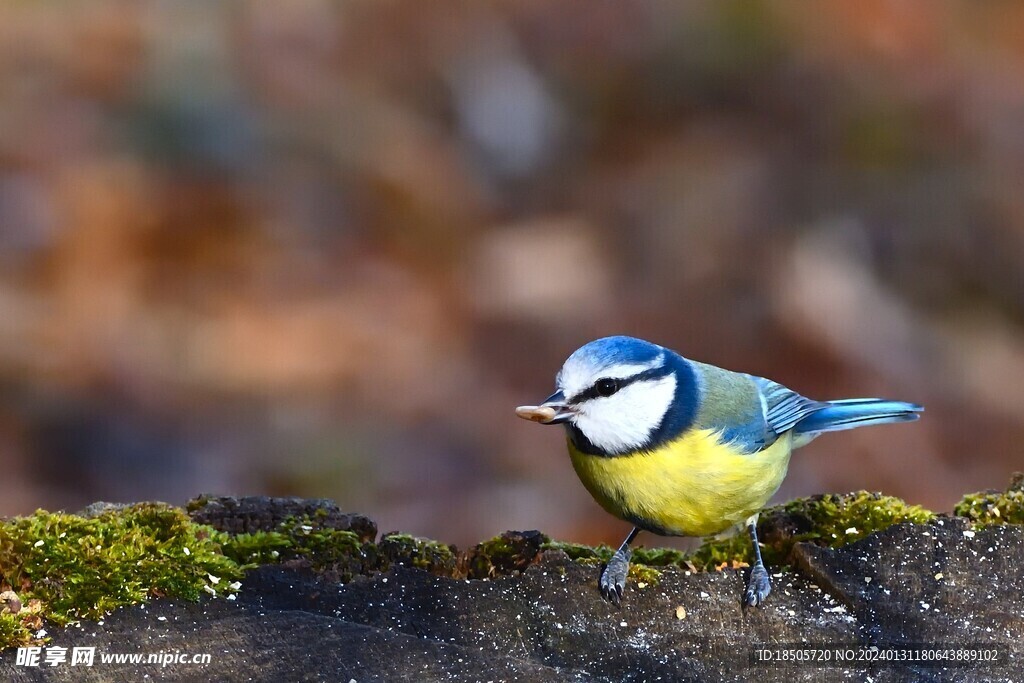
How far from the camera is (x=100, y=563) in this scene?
7.01ft

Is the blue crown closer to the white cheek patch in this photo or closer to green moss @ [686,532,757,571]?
the white cheek patch

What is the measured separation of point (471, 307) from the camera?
5.77 meters

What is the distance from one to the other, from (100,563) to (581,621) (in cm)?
94

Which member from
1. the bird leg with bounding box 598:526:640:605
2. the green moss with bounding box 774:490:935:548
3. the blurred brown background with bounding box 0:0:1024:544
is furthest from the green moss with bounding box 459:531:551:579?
the blurred brown background with bounding box 0:0:1024:544

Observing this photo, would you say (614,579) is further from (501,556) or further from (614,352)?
(614,352)

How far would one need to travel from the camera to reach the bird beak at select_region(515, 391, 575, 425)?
8.02ft

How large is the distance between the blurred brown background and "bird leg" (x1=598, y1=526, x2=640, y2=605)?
2147mm

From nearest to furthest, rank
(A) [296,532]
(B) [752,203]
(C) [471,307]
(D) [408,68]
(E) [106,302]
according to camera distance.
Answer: (A) [296,532] → (E) [106,302] → (C) [471,307] → (B) [752,203] → (D) [408,68]

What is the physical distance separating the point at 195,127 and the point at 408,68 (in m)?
1.33

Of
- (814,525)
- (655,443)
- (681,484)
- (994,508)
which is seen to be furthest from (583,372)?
(994,508)

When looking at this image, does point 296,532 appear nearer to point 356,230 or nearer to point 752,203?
point 356,230

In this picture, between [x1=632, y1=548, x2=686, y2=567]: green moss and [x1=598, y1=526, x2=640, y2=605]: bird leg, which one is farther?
[x1=632, y1=548, x2=686, y2=567]: green moss

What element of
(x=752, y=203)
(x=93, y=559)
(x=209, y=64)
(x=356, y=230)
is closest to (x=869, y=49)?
(x=752, y=203)

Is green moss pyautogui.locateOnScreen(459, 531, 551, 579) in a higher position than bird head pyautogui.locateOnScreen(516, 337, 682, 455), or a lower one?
lower
